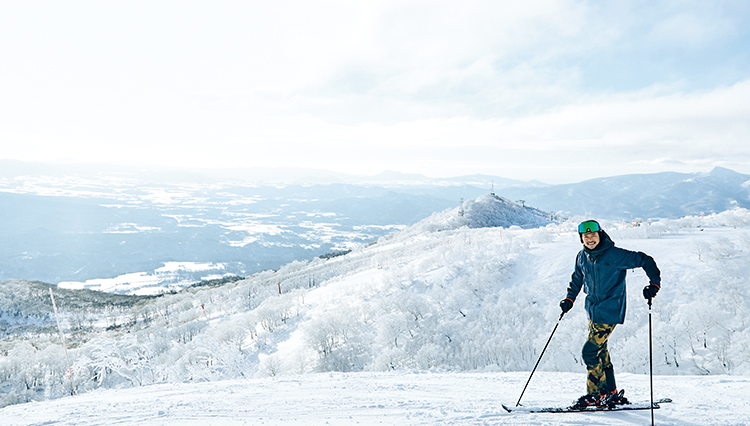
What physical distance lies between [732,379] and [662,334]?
46.6 ft

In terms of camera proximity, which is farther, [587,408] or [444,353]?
[444,353]

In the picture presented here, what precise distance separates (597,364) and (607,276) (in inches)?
64.8

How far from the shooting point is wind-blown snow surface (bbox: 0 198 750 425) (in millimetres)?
6664

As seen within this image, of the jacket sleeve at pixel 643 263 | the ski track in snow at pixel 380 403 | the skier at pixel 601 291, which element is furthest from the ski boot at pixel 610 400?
the jacket sleeve at pixel 643 263

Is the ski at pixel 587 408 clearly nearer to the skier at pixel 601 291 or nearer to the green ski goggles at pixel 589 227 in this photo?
the skier at pixel 601 291

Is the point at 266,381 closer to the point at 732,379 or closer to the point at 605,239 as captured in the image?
the point at 605,239

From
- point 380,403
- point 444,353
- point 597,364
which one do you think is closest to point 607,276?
point 597,364

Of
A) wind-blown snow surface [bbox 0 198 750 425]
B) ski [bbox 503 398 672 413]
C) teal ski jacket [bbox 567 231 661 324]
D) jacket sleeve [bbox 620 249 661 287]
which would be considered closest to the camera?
jacket sleeve [bbox 620 249 661 287]

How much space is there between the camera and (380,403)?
6809 mm

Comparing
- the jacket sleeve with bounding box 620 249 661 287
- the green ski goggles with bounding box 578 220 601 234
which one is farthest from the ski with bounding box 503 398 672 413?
the green ski goggles with bounding box 578 220 601 234

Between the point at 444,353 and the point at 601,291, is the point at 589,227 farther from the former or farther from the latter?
the point at 444,353

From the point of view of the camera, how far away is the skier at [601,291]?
5266 millimetres

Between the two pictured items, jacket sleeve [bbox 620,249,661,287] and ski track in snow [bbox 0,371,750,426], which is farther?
ski track in snow [bbox 0,371,750,426]

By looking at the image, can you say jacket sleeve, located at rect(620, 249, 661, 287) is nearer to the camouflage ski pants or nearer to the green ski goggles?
the green ski goggles
